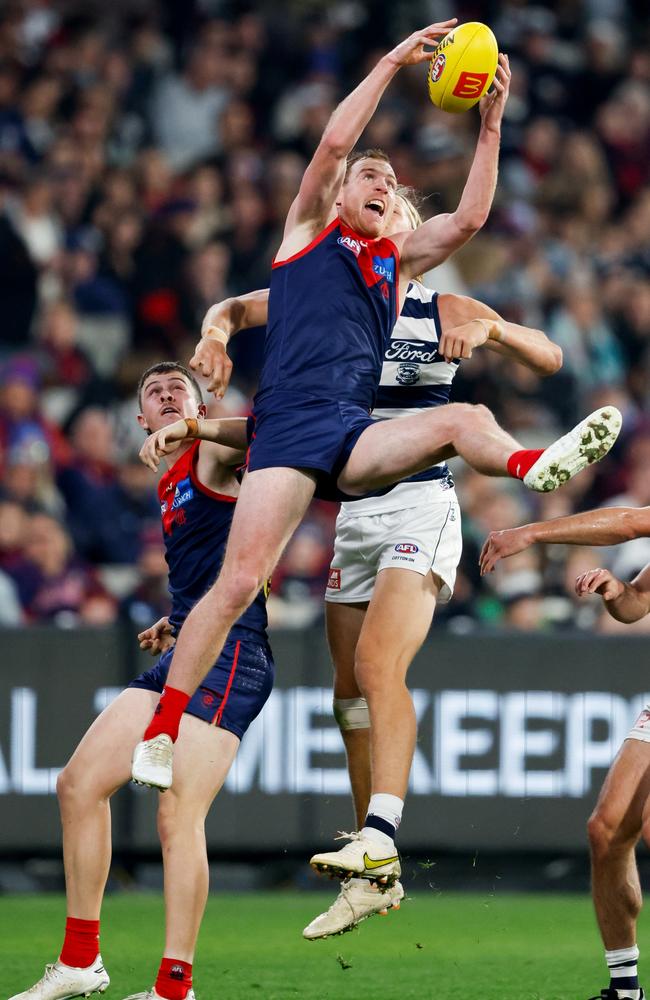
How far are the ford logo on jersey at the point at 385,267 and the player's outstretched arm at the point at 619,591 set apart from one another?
55.9 inches

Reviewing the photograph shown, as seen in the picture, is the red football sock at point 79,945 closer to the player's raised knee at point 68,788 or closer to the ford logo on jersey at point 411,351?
the player's raised knee at point 68,788

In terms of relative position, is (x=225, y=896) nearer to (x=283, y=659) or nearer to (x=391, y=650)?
(x=283, y=659)

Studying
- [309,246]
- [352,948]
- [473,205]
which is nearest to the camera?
[309,246]

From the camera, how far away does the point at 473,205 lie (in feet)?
22.0

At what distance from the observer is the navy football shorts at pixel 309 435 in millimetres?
6195

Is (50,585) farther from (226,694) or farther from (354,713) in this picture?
(226,694)

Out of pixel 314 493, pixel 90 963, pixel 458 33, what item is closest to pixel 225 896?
pixel 90 963

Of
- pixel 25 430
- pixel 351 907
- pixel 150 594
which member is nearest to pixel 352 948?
pixel 351 907

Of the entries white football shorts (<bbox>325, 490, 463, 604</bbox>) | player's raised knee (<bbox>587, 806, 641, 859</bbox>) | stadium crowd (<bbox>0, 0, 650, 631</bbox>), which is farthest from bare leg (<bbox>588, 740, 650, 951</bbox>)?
stadium crowd (<bbox>0, 0, 650, 631</bbox>)

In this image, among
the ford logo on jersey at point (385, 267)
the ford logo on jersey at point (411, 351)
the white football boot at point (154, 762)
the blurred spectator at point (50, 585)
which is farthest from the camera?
the blurred spectator at point (50, 585)

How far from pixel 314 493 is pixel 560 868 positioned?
5.19 meters

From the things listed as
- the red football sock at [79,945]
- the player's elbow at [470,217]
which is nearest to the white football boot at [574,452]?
the player's elbow at [470,217]

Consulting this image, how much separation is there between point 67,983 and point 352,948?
276cm

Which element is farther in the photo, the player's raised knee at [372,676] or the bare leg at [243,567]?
the player's raised knee at [372,676]
